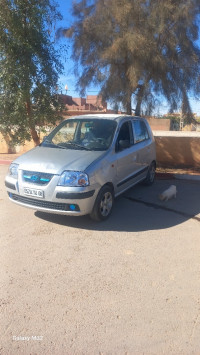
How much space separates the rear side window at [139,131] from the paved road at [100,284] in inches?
71.5

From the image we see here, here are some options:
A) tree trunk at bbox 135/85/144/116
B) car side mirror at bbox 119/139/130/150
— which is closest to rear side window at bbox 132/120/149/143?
car side mirror at bbox 119/139/130/150

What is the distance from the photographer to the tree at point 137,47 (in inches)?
325

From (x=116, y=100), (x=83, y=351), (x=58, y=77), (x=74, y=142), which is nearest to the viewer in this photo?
(x=83, y=351)

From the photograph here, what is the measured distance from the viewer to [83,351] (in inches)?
87.0

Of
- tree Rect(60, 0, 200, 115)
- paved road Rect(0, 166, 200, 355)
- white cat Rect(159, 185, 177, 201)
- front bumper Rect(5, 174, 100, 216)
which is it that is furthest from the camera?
tree Rect(60, 0, 200, 115)

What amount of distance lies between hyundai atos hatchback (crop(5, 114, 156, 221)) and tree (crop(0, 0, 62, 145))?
2.48 m

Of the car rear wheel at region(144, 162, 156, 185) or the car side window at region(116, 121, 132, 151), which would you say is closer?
the car side window at region(116, 121, 132, 151)

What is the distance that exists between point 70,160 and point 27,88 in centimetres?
386

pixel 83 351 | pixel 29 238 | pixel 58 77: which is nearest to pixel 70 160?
pixel 29 238

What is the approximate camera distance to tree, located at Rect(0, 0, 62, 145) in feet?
23.1

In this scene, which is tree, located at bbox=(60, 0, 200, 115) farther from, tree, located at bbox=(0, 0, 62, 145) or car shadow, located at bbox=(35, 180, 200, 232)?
car shadow, located at bbox=(35, 180, 200, 232)

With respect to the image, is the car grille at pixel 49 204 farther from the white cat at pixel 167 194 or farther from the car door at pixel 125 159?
the white cat at pixel 167 194

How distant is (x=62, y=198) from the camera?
160 inches

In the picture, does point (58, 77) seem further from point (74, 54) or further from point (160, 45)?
point (160, 45)
